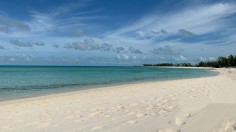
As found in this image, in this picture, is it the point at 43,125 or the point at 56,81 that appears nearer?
the point at 43,125

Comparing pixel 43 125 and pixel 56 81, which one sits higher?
pixel 43 125

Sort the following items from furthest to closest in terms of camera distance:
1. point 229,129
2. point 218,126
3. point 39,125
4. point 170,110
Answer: point 170,110 → point 39,125 → point 218,126 → point 229,129

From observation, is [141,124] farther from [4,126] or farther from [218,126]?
[4,126]

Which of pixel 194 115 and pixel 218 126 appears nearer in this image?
pixel 218 126

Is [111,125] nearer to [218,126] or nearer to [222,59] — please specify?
[218,126]

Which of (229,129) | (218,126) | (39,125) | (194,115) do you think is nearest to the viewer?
(229,129)

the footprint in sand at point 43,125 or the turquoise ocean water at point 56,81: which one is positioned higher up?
the footprint in sand at point 43,125

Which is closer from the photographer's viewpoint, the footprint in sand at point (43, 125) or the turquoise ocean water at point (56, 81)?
the footprint in sand at point (43, 125)

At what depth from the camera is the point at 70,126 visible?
20.1ft

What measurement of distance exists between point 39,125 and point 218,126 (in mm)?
4210

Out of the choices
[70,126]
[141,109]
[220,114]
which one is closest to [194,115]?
[220,114]

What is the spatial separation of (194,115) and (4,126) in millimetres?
4944

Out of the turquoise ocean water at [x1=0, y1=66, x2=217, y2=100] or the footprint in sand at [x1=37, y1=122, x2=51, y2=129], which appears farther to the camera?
the turquoise ocean water at [x1=0, y1=66, x2=217, y2=100]

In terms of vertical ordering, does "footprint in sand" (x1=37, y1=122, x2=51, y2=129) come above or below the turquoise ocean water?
above
